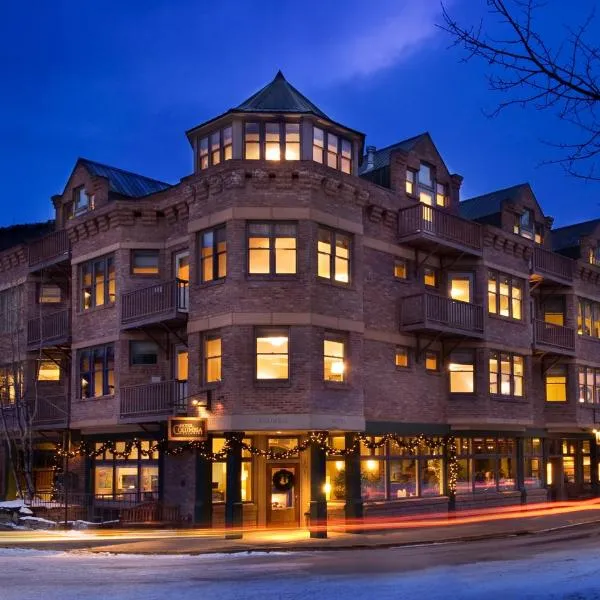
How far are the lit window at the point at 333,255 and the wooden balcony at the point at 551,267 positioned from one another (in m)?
11.3

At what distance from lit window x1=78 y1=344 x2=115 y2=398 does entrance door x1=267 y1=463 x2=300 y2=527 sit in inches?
263

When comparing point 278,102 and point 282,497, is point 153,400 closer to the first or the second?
point 282,497

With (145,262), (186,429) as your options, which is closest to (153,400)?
(186,429)

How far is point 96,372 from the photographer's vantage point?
109 ft

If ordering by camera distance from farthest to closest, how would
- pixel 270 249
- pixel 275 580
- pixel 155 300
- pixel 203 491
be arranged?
pixel 155 300 → pixel 203 491 → pixel 270 249 → pixel 275 580

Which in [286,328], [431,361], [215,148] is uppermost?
[215,148]

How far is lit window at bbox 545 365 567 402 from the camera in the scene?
40656 mm

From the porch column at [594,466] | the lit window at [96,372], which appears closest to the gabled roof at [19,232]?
the lit window at [96,372]

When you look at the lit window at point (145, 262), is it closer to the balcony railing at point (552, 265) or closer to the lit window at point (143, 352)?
the lit window at point (143, 352)

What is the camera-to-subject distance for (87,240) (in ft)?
111

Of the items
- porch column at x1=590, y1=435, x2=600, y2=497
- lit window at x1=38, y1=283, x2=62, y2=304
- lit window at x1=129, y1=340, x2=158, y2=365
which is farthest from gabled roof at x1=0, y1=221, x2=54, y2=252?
porch column at x1=590, y1=435, x2=600, y2=497

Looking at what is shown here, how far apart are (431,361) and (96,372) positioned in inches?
474

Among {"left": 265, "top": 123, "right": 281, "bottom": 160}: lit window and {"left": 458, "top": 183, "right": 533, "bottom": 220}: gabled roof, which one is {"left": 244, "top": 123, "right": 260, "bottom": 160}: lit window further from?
{"left": 458, "top": 183, "right": 533, "bottom": 220}: gabled roof

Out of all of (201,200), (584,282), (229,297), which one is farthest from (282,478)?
(584,282)
